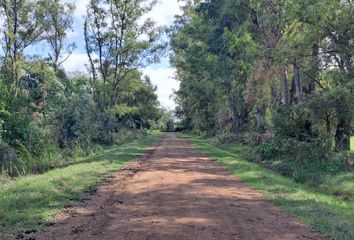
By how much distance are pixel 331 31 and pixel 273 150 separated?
8.01m

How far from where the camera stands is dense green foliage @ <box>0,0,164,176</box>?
953 inches

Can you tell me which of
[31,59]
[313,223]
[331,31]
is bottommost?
[313,223]

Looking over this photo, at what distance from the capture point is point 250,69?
35.7 metres

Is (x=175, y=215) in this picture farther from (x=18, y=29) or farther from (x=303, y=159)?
(x=18, y=29)

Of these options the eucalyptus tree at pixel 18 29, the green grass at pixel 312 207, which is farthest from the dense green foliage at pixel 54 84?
the green grass at pixel 312 207

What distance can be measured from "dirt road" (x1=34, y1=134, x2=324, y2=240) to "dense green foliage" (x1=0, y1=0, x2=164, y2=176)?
356 inches

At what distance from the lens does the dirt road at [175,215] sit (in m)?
8.62

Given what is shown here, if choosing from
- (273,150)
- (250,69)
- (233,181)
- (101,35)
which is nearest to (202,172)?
(233,181)

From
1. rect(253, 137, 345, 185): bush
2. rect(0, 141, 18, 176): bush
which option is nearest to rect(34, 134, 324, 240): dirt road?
rect(253, 137, 345, 185): bush

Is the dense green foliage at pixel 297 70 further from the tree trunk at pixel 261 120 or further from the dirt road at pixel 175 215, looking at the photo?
the dirt road at pixel 175 215

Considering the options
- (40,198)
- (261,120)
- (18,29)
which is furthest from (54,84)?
(40,198)

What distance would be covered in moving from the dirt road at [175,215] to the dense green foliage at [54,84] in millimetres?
9054

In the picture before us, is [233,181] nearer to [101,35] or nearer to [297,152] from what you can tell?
[297,152]

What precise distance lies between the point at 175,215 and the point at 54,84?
35.7 meters
